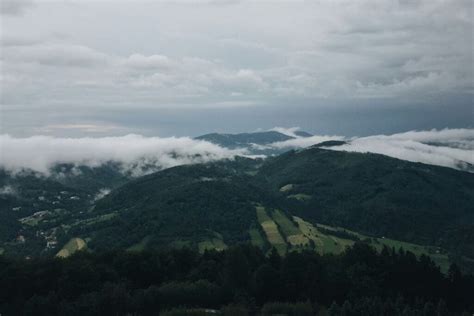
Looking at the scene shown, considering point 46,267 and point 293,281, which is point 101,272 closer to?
point 46,267

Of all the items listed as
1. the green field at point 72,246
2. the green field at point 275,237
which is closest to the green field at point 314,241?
the green field at point 275,237

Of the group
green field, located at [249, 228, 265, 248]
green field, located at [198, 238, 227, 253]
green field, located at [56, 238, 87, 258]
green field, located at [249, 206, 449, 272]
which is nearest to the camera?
green field, located at [249, 206, 449, 272]

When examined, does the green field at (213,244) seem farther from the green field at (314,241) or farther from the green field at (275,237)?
the green field at (275,237)

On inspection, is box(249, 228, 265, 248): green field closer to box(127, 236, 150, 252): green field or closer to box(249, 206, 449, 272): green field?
box(249, 206, 449, 272): green field

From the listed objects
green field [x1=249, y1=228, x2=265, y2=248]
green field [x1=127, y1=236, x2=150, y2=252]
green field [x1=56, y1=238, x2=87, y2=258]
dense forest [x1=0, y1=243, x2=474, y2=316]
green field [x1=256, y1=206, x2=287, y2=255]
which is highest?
dense forest [x1=0, y1=243, x2=474, y2=316]

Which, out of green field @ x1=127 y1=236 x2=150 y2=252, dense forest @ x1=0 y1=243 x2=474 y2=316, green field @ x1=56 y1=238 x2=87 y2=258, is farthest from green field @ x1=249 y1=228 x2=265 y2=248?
dense forest @ x1=0 y1=243 x2=474 y2=316

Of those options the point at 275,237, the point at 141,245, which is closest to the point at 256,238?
the point at 275,237

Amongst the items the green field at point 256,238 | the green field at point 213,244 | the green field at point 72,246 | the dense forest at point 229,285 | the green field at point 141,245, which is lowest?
the green field at point 72,246

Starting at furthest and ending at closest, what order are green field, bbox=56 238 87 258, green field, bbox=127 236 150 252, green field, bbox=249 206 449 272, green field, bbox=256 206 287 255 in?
1. green field, bbox=56 238 87 258
2. green field, bbox=127 236 150 252
3. green field, bbox=249 206 449 272
4. green field, bbox=256 206 287 255

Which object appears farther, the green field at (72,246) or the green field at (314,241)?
the green field at (72,246)
